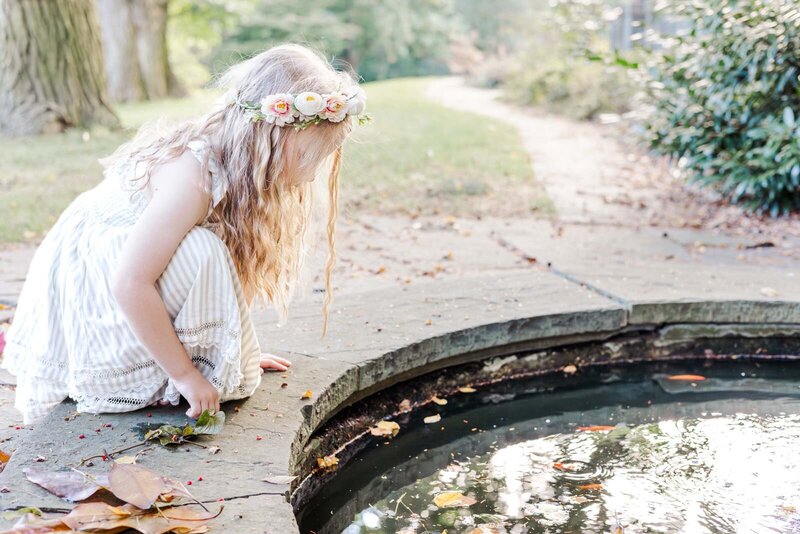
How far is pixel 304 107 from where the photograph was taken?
6.61ft

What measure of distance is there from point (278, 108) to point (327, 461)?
986mm

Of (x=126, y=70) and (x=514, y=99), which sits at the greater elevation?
(x=126, y=70)

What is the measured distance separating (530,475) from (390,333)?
0.73 m

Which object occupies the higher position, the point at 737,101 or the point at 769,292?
the point at 737,101

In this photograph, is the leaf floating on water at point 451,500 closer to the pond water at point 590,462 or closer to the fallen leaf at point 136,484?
the pond water at point 590,462

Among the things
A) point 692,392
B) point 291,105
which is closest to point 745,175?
point 692,392

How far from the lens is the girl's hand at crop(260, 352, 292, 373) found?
94.7 inches

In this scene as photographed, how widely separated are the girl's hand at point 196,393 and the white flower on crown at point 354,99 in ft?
2.49

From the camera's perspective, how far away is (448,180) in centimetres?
596

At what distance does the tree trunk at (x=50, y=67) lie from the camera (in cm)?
719

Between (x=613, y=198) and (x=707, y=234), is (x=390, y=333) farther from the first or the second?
(x=613, y=198)

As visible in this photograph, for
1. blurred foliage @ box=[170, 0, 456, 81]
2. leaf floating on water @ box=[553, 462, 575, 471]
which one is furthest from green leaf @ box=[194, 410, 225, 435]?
blurred foliage @ box=[170, 0, 456, 81]

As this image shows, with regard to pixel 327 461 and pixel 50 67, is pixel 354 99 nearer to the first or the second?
pixel 327 461

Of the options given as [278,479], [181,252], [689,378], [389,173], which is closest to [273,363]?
[181,252]
